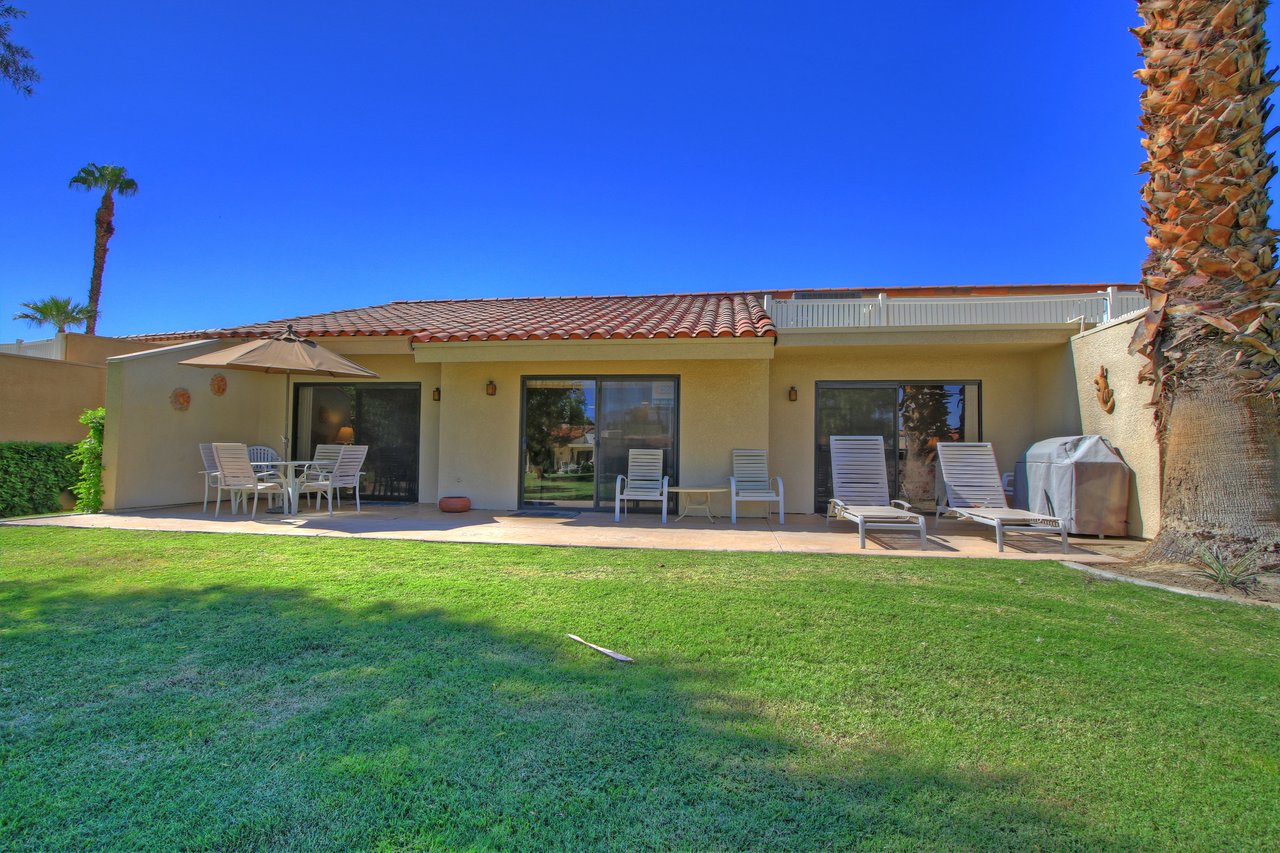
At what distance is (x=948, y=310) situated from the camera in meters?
10.1

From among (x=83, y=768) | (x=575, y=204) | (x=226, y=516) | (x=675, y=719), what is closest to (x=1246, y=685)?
(x=675, y=719)

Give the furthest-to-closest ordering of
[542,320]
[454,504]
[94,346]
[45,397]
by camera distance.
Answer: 1. [94,346]
2. [542,320]
3. [45,397]
4. [454,504]

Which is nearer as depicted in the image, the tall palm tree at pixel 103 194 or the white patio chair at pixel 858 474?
the white patio chair at pixel 858 474

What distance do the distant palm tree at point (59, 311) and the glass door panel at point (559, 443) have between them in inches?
1017

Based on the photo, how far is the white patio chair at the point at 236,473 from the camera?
8.59m

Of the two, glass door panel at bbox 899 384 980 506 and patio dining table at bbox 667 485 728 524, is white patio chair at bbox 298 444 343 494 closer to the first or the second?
patio dining table at bbox 667 485 728 524

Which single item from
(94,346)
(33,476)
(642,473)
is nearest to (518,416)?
(642,473)

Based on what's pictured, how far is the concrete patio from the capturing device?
22.1 ft

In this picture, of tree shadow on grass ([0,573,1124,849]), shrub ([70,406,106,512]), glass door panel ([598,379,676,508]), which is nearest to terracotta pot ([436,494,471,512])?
glass door panel ([598,379,676,508])

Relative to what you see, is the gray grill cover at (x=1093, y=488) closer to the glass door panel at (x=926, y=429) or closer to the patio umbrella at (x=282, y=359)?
the glass door panel at (x=926, y=429)

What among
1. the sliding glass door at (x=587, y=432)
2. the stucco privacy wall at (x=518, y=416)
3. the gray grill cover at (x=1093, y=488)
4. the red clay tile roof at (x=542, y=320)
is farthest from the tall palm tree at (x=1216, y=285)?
the sliding glass door at (x=587, y=432)

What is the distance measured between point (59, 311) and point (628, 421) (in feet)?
94.6

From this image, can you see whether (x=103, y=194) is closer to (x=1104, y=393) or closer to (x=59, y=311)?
(x=59, y=311)

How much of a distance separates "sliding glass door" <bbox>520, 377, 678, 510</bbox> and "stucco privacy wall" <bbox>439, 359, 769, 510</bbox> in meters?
0.17
